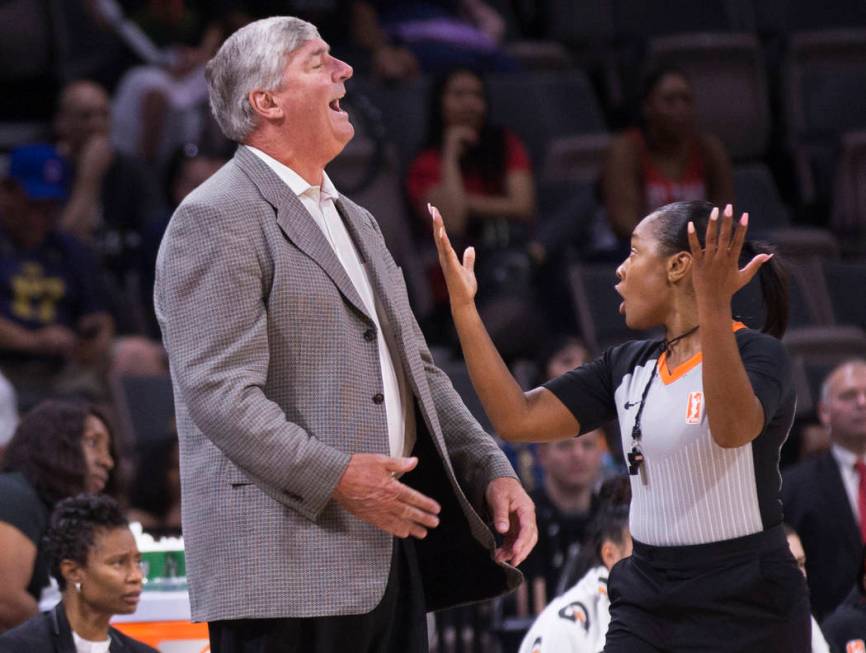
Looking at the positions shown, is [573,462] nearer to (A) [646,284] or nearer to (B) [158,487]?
(B) [158,487]

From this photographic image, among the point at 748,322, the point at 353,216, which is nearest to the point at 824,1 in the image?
the point at 748,322

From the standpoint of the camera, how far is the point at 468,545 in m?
3.11

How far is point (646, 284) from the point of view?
3195mm

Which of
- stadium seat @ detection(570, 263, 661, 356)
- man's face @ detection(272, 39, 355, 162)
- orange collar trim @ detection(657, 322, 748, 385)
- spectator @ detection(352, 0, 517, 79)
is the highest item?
spectator @ detection(352, 0, 517, 79)

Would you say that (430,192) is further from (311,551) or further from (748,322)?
(311,551)

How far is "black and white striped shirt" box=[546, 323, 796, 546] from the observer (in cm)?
299

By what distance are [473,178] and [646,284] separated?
15.5ft

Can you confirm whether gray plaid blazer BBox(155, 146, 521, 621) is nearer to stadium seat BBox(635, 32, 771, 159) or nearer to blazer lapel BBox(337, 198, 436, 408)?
blazer lapel BBox(337, 198, 436, 408)

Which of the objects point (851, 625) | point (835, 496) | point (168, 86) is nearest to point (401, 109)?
point (168, 86)

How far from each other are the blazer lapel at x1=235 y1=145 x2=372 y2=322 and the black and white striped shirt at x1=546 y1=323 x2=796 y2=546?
60cm

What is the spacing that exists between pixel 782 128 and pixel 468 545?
6.98 metres

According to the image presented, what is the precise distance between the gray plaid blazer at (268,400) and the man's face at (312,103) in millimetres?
97

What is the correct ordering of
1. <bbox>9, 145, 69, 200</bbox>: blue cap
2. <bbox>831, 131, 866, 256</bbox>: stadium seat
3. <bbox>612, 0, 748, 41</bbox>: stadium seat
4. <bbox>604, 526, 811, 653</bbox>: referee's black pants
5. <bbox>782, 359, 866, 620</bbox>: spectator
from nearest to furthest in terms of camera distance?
<bbox>604, 526, 811, 653</bbox>: referee's black pants < <bbox>782, 359, 866, 620</bbox>: spectator < <bbox>9, 145, 69, 200</bbox>: blue cap < <bbox>831, 131, 866, 256</bbox>: stadium seat < <bbox>612, 0, 748, 41</bbox>: stadium seat

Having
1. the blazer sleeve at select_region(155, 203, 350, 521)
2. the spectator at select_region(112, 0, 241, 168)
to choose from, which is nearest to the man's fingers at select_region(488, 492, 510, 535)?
the blazer sleeve at select_region(155, 203, 350, 521)
